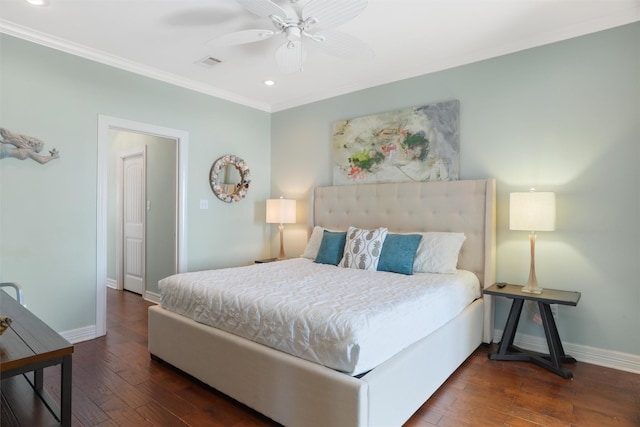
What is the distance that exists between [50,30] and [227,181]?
2.23m

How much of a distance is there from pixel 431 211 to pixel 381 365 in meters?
1.99

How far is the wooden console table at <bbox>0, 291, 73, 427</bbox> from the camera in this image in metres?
1.33

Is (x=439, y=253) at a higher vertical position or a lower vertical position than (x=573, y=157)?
lower

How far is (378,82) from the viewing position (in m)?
3.85

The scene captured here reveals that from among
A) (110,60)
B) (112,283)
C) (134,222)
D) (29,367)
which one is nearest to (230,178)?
(134,222)

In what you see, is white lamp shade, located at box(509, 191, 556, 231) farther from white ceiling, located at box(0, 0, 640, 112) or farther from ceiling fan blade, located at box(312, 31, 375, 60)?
ceiling fan blade, located at box(312, 31, 375, 60)

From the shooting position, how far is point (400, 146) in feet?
12.0

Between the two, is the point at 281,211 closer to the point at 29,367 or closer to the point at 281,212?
the point at 281,212

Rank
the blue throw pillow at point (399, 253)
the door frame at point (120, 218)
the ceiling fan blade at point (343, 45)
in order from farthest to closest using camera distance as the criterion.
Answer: the door frame at point (120, 218) < the blue throw pillow at point (399, 253) < the ceiling fan blade at point (343, 45)

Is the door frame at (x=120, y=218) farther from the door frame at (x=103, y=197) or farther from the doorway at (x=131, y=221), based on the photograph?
the door frame at (x=103, y=197)

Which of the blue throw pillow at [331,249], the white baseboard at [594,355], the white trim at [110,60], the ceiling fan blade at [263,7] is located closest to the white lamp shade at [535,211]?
the white baseboard at [594,355]

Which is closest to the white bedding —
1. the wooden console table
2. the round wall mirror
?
the wooden console table

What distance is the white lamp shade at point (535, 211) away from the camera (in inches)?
103

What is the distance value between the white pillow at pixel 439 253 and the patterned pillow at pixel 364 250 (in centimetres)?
34
